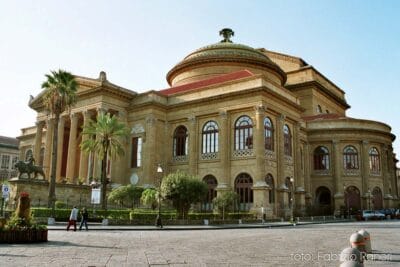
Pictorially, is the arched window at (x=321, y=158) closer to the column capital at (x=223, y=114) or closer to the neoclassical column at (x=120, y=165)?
the column capital at (x=223, y=114)

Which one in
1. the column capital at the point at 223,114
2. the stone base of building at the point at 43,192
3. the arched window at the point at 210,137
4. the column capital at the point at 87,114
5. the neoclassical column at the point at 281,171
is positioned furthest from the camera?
the column capital at the point at 87,114

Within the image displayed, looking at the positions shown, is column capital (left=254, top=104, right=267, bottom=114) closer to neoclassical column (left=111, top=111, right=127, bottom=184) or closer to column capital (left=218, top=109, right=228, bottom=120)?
column capital (left=218, top=109, right=228, bottom=120)

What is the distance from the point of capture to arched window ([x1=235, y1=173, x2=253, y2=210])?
121ft

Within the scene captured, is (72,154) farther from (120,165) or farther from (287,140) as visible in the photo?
(287,140)

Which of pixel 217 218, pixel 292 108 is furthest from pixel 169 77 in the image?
pixel 217 218

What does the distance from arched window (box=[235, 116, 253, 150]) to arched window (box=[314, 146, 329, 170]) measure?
16367 millimetres

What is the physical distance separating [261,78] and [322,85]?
24.6 meters

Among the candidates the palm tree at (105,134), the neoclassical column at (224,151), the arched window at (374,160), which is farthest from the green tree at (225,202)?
the arched window at (374,160)

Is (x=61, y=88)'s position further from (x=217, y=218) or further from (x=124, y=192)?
(x=217, y=218)

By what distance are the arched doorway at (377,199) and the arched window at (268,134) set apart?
62.9 feet

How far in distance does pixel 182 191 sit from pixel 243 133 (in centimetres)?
1133

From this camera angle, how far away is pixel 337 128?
1948 inches

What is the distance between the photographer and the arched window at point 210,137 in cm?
4038

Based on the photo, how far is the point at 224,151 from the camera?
3872 cm
